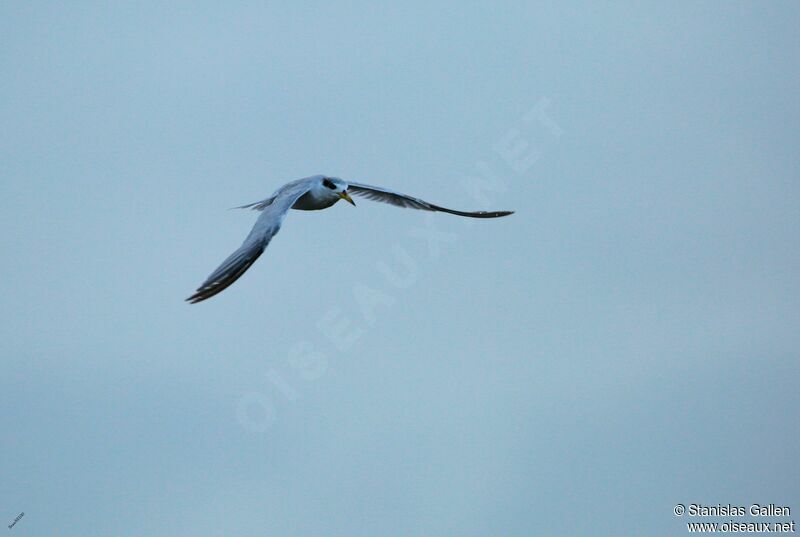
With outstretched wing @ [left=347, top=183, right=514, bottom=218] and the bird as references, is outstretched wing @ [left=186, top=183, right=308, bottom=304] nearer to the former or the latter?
the bird

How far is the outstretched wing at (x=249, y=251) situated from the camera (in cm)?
1404

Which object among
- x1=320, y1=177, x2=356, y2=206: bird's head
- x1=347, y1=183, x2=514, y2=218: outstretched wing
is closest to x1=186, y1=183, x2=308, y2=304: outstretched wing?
x1=320, y1=177, x2=356, y2=206: bird's head

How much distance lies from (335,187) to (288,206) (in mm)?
2456

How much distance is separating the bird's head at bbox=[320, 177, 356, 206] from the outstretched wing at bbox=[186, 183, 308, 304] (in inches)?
48.0

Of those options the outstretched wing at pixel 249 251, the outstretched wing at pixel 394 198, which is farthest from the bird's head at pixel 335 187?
the outstretched wing at pixel 394 198

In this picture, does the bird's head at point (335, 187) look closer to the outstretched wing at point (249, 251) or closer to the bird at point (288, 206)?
the bird at point (288, 206)

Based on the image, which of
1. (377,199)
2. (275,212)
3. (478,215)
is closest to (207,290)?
(275,212)

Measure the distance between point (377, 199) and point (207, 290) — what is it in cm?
840

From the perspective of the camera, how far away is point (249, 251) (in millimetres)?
15109

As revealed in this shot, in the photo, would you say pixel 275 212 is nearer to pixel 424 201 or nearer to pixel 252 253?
pixel 252 253

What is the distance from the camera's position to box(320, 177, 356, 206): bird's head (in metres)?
19.1

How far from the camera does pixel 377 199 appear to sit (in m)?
21.9

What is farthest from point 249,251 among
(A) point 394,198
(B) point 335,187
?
(A) point 394,198

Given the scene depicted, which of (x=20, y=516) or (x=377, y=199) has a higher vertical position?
(x=377, y=199)
